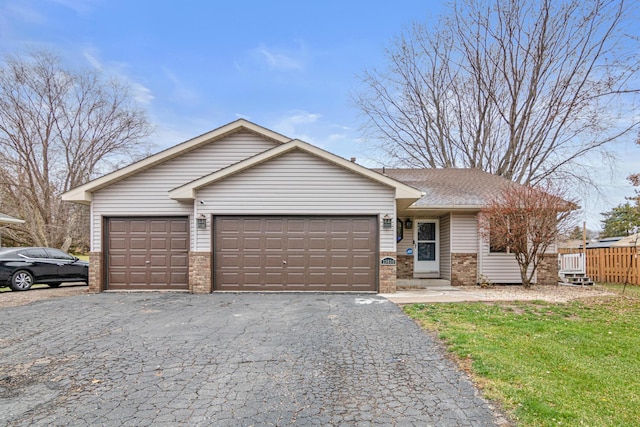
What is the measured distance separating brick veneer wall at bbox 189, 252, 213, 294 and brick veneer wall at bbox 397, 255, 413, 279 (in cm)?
697

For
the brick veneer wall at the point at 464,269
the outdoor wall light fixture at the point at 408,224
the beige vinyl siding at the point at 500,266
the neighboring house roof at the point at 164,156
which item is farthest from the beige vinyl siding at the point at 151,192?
the beige vinyl siding at the point at 500,266

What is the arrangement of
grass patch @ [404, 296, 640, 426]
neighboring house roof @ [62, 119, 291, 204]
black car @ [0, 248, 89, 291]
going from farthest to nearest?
black car @ [0, 248, 89, 291] < neighboring house roof @ [62, 119, 291, 204] < grass patch @ [404, 296, 640, 426]

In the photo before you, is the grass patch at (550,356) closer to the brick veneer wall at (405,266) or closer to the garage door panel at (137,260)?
→ the brick veneer wall at (405,266)

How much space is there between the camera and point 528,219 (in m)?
10.6

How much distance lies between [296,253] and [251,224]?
1.53 meters

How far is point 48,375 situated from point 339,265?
22.8 feet

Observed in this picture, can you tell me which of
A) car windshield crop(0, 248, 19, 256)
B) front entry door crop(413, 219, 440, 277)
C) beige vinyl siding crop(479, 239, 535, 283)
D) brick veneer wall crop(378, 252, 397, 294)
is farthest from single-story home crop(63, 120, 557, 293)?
beige vinyl siding crop(479, 239, 535, 283)

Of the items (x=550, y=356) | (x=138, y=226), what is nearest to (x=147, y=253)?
(x=138, y=226)

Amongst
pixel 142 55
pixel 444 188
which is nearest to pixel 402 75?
pixel 444 188

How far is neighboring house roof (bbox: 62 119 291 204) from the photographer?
1042cm

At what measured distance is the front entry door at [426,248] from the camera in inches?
530

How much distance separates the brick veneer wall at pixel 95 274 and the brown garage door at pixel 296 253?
3587 mm

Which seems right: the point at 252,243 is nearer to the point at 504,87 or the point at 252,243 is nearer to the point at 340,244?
the point at 340,244

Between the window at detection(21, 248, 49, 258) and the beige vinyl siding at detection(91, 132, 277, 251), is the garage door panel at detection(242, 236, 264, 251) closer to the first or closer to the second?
the beige vinyl siding at detection(91, 132, 277, 251)
